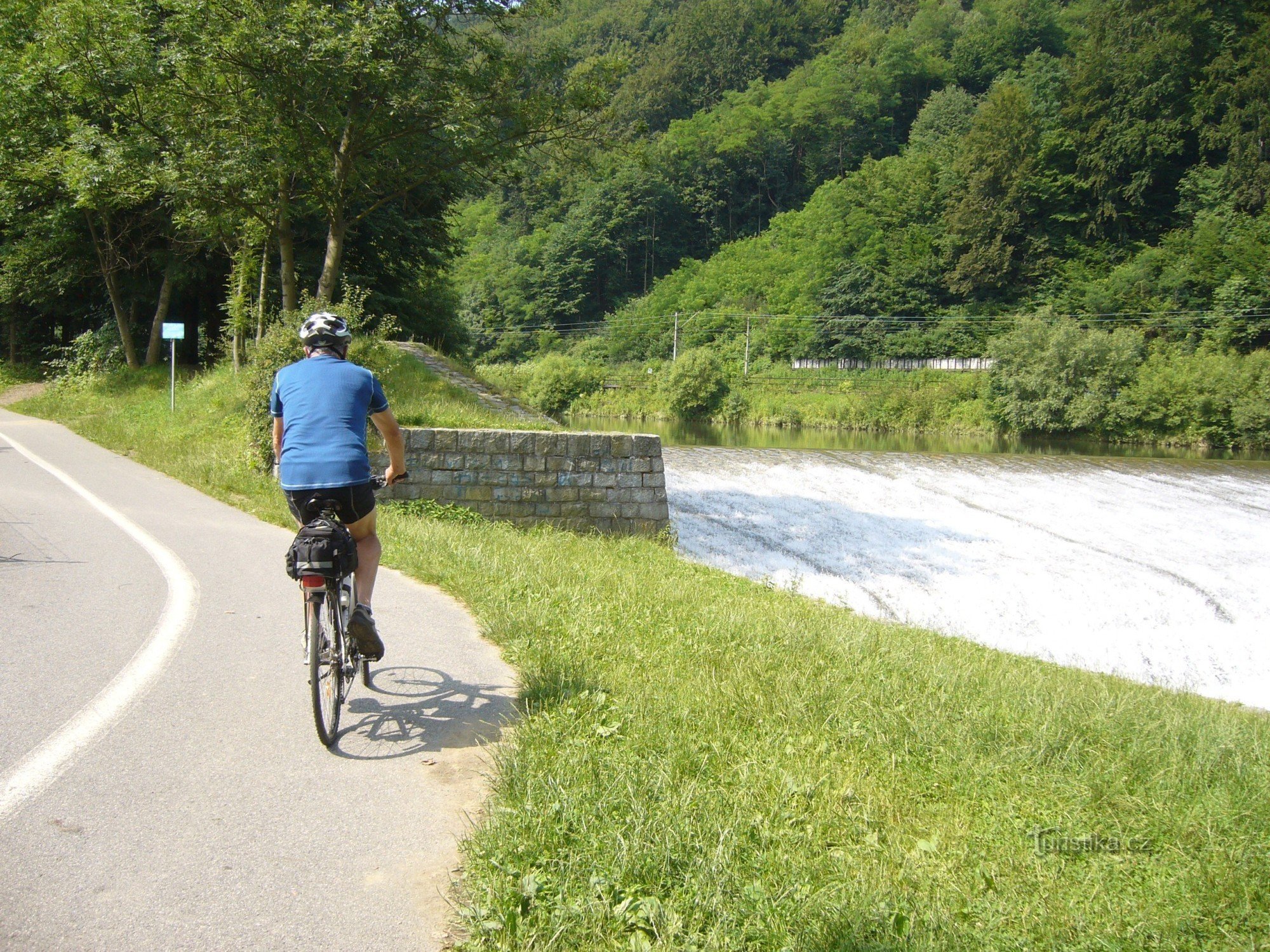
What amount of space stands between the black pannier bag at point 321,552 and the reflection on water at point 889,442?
28854 mm

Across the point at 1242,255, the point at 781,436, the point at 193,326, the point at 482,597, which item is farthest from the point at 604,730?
the point at 1242,255

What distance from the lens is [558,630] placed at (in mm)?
6621

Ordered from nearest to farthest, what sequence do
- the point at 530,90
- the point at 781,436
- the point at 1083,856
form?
the point at 1083,856
the point at 530,90
the point at 781,436

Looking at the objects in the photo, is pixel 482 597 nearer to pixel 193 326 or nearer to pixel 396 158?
pixel 396 158

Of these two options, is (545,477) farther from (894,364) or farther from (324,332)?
(894,364)

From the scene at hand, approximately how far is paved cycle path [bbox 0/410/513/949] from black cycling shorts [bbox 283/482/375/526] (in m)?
1.03

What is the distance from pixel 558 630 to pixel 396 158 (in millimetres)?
13331

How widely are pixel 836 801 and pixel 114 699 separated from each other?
3533 millimetres

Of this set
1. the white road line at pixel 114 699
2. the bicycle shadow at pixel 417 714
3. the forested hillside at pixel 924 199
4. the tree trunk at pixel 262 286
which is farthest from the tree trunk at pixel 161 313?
the bicycle shadow at pixel 417 714

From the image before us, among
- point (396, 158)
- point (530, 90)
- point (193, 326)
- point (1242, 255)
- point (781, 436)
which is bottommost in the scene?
point (781, 436)

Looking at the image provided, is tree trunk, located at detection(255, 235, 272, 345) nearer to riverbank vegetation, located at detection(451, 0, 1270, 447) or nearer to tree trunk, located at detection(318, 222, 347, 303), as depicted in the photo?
tree trunk, located at detection(318, 222, 347, 303)

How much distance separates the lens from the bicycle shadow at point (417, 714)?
4547 millimetres

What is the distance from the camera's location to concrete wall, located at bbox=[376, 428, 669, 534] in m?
14.4

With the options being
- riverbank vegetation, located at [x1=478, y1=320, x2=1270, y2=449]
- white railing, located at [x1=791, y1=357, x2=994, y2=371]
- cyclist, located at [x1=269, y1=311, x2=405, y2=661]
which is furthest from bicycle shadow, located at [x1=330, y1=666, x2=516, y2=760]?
white railing, located at [x1=791, y1=357, x2=994, y2=371]
